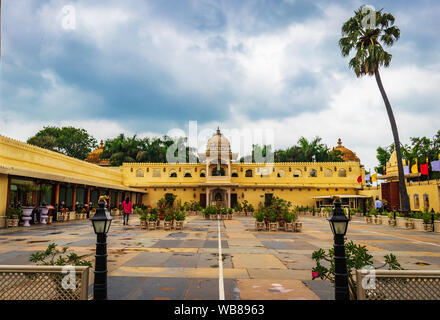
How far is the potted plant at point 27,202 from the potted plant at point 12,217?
268mm

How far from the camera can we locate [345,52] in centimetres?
2328

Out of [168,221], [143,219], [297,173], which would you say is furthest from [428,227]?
[297,173]

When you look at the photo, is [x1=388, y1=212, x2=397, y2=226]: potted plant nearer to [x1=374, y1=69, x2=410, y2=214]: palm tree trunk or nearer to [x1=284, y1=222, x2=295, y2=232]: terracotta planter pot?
[x1=374, y1=69, x2=410, y2=214]: palm tree trunk

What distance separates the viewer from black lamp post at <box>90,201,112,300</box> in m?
4.14

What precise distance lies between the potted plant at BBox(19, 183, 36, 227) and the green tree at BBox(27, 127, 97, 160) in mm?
33936

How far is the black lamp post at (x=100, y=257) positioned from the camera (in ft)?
13.6

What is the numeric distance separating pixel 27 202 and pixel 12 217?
3095 millimetres

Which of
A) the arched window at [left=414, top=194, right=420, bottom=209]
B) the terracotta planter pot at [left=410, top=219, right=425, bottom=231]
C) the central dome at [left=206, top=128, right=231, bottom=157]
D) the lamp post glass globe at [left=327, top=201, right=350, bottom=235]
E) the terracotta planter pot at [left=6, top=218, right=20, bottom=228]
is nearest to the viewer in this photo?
the lamp post glass globe at [left=327, top=201, right=350, bottom=235]

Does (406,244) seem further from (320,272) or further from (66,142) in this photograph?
(66,142)

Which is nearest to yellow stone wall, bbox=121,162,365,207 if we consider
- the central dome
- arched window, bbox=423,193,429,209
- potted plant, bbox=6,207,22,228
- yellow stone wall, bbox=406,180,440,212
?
the central dome

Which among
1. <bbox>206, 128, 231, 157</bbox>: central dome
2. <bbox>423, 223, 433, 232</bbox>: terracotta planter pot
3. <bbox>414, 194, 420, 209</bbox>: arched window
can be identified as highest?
<bbox>206, 128, 231, 157</bbox>: central dome

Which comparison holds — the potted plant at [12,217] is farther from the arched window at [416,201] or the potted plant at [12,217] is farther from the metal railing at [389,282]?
the arched window at [416,201]

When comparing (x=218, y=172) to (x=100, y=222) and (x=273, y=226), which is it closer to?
(x=273, y=226)
